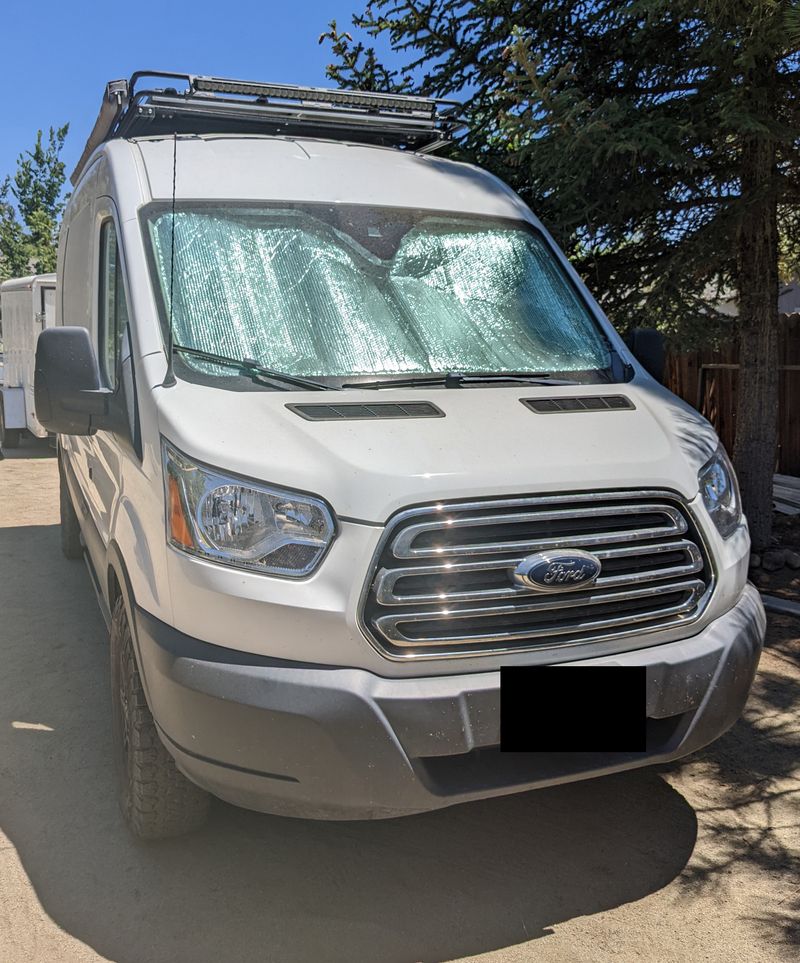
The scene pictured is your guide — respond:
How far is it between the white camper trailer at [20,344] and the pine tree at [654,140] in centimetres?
699

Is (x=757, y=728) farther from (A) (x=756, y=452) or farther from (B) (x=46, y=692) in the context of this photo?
(B) (x=46, y=692)

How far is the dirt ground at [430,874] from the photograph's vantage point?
2.85m

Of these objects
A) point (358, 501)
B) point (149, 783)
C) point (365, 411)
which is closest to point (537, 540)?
point (358, 501)

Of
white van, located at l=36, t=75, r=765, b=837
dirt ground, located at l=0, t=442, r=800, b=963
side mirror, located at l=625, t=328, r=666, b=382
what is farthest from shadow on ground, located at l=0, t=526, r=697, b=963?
side mirror, located at l=625, t=328, r=666, b=382

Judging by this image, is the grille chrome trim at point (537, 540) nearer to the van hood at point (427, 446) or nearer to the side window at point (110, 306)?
the van hood at point (427, 446)

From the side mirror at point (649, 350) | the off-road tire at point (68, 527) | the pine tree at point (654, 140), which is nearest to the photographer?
the side mirror at point (649, 350)

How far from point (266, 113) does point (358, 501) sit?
2744 millimetres

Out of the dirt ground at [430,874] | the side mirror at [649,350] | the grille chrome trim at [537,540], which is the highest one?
the side mirror at [649,350]

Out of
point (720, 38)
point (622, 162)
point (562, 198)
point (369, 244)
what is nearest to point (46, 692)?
point (369, 244)

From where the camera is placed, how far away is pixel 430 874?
3.20m

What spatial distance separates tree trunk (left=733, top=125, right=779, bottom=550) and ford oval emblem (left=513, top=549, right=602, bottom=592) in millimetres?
4507

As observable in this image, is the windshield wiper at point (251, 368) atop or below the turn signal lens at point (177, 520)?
atop

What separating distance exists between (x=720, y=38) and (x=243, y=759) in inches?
198

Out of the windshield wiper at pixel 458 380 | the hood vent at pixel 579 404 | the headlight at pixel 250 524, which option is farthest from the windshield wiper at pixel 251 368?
the hood vent at pixel 579 404
